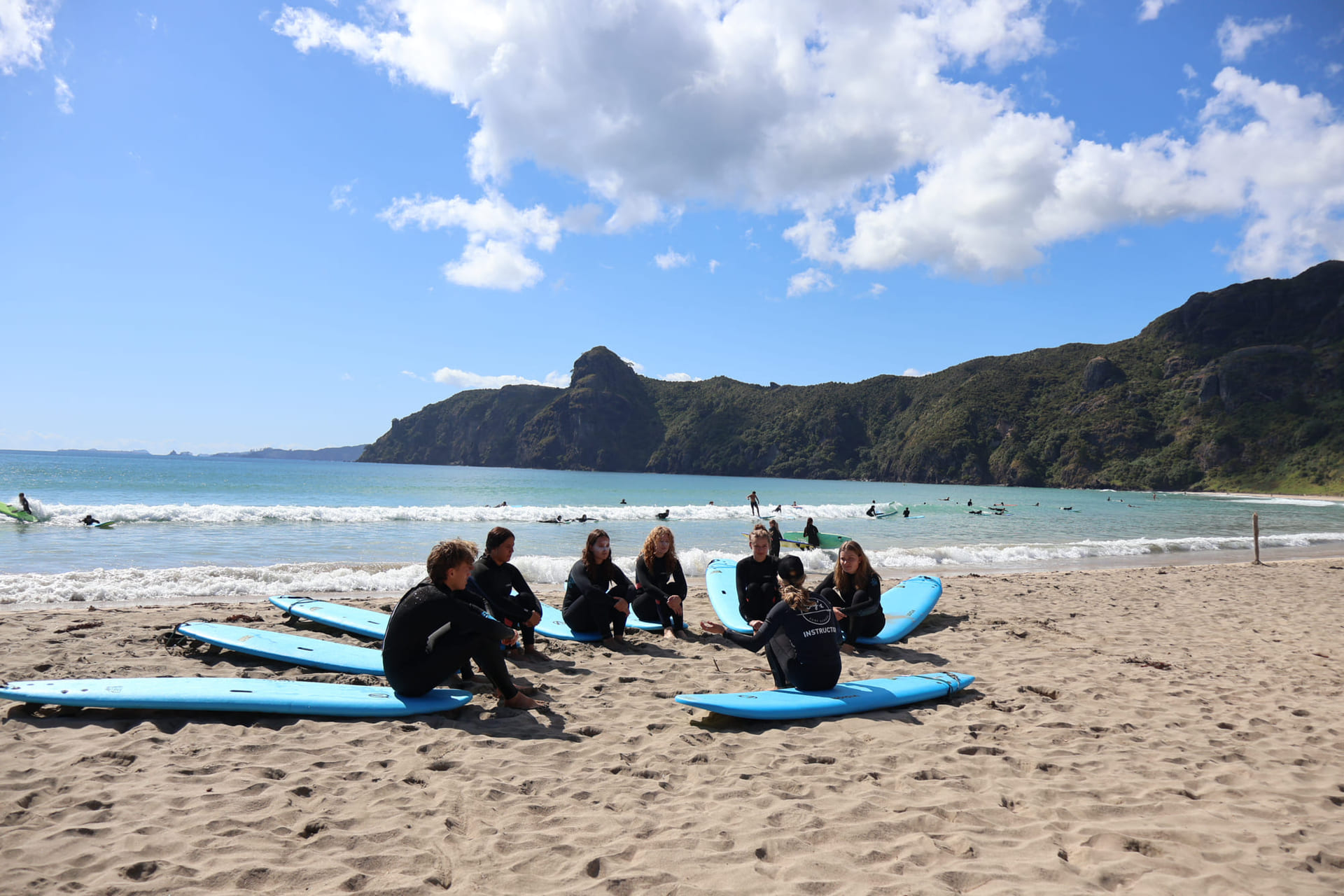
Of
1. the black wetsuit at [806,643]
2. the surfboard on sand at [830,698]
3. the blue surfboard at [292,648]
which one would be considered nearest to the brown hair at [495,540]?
the blue surfboard at [292,648]

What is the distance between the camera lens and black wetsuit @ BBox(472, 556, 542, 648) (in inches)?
233

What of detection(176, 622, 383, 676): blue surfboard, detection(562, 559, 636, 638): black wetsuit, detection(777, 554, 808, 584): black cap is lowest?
detection(176, 622, 383, 676): blue surfboard

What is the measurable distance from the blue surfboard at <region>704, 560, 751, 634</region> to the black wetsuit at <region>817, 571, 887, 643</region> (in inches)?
38.4

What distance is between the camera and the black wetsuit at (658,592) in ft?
24.0

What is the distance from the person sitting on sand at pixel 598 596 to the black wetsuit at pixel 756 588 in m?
1.21

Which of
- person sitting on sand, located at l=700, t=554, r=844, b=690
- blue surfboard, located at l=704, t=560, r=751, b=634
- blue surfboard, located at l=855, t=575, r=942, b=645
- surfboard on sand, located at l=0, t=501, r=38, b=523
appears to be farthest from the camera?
surfboard on sand, located at l=0, t=501, r=38, b=523

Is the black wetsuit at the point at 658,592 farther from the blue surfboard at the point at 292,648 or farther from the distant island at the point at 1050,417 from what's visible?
the distant island at the point at 1050,417

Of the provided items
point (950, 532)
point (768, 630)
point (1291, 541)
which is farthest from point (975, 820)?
point (1291, 541)

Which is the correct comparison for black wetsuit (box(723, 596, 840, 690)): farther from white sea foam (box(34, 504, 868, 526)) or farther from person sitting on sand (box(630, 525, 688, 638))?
white sea foam (box(34, 504, 868, 526))

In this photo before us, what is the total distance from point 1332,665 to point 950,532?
1799 cm

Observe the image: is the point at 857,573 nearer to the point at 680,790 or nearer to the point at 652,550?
the point at 652,550

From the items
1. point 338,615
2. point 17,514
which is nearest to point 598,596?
point 338,615

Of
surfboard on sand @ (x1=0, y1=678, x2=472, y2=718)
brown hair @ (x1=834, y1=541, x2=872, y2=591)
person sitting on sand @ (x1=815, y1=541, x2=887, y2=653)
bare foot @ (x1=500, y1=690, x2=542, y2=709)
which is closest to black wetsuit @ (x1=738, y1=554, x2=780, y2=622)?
person sitting on sand @ (x1=815, y1=541, x2=887, y2=653)

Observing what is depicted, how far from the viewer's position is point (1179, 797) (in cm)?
350
